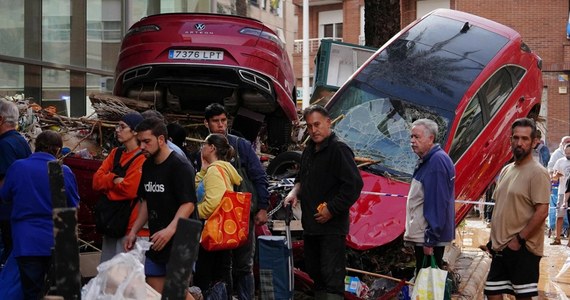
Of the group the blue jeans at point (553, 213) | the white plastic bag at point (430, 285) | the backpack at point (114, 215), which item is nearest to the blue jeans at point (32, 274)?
the backpack at point (114, 215)

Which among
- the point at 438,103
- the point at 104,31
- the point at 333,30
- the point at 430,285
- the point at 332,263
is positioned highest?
the point at 333,30

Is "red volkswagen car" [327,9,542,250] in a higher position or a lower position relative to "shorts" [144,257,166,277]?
higher

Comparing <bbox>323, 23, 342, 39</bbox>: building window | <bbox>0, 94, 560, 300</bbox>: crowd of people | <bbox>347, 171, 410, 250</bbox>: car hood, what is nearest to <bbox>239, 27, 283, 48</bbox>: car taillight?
<bbox>347, 171, 410, 250</bbox>: car hood

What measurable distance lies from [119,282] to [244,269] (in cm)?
318

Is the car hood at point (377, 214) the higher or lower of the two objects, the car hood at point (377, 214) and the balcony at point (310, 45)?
the lower

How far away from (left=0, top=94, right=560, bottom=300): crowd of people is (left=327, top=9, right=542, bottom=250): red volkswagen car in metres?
1.68

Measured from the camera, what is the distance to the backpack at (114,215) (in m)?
7.06

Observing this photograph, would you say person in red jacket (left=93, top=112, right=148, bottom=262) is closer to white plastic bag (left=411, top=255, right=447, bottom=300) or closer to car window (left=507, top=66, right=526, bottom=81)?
white plastic bag (left=411, top=255, right=447, bottom=300)

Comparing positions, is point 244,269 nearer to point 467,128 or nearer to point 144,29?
point 144,29

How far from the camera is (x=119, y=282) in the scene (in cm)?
481

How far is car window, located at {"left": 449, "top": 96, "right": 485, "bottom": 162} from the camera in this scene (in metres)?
10.7

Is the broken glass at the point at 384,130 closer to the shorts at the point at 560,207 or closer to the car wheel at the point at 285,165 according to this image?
the car wheel at the point at 285,165

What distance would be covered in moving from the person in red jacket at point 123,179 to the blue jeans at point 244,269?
1.13 metres

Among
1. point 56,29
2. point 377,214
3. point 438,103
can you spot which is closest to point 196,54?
point 377,214
